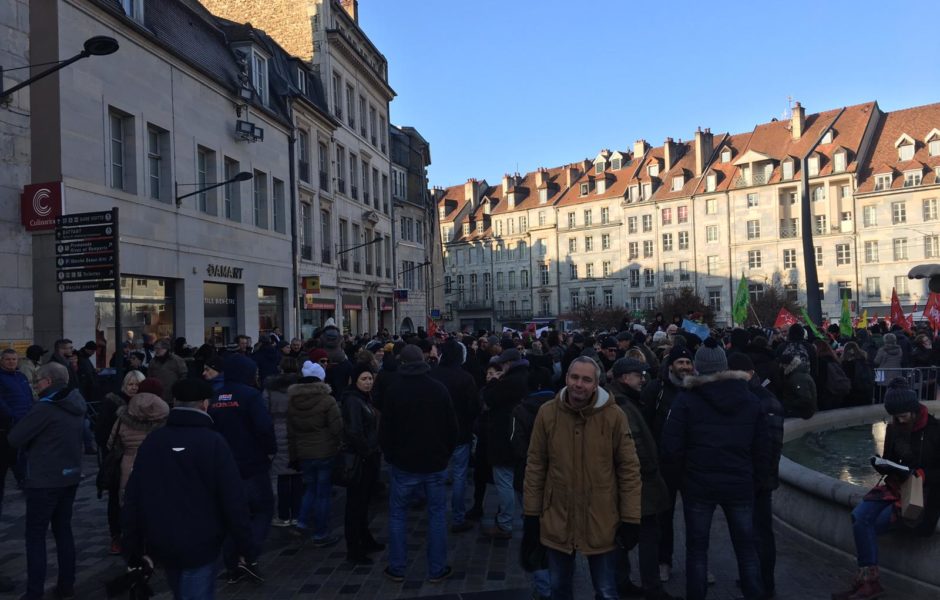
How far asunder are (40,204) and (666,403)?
12.2 metres

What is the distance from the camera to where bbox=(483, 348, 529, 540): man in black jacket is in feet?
21.3

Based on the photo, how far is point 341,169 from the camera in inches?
1225

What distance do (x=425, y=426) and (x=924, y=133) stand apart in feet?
198

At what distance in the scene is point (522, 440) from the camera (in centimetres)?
520

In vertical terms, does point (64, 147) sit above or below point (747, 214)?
below

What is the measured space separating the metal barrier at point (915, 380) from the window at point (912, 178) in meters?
44.9

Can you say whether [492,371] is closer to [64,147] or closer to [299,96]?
[64,147]

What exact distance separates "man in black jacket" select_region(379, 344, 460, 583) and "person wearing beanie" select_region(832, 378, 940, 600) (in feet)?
9.30

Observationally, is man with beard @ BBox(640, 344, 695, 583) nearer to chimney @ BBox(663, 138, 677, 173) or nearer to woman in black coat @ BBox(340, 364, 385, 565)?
woman in black coat @ BBox(340, 364, 385, 565)

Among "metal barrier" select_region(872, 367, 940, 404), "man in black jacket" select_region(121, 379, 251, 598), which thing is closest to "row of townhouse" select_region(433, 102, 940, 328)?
"metal barrier" select_region(872, 367, 940, 404)

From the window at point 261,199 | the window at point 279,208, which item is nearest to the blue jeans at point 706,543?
the window at point 261,199

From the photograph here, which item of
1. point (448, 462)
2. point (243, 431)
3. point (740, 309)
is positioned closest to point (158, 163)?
point (243, 431)

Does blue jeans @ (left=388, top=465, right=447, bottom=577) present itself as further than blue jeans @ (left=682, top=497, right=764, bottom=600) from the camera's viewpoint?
Yes

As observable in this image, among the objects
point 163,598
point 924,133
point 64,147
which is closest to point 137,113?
point 64,147
